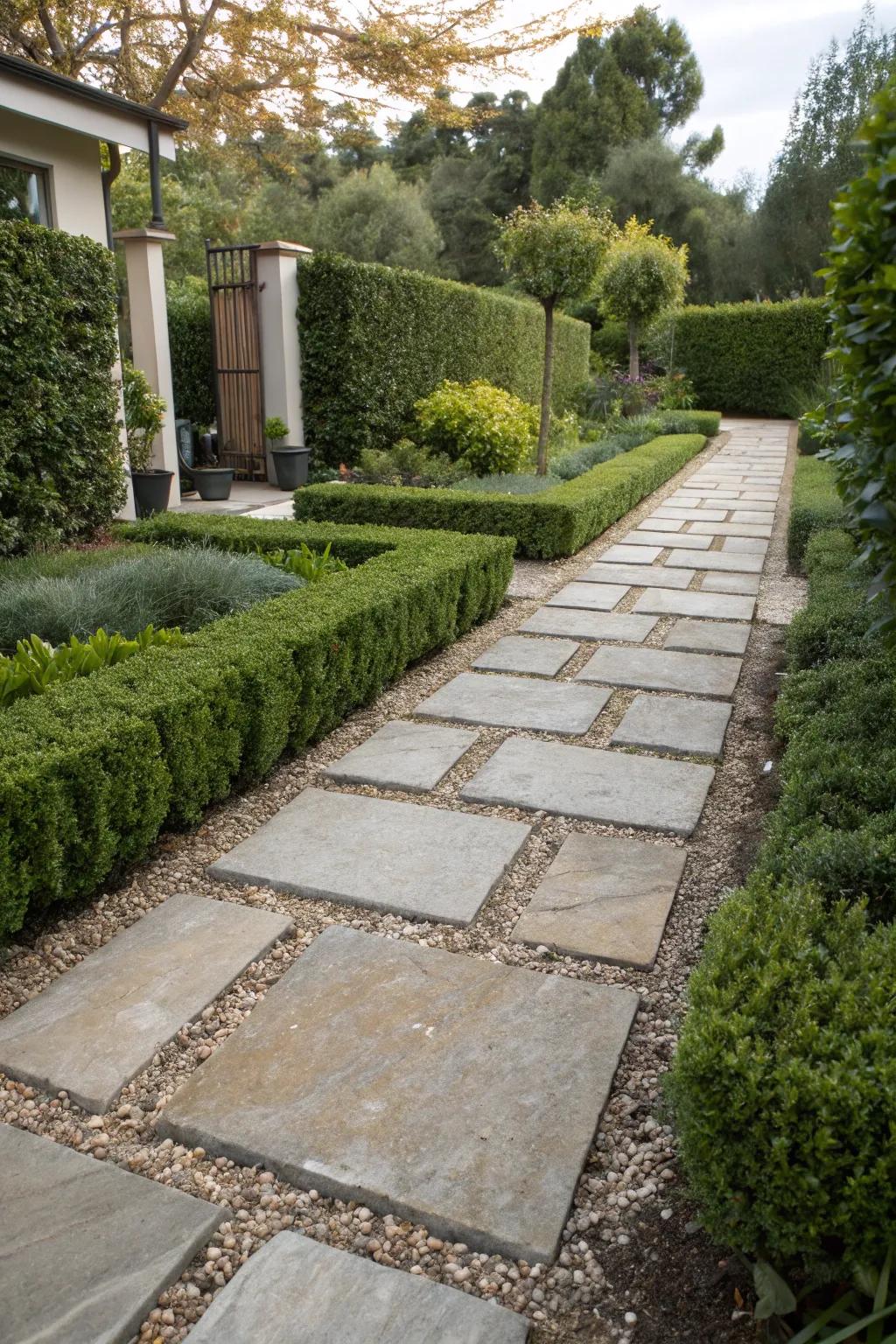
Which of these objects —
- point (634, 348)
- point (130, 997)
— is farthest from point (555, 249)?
point (634, 348)

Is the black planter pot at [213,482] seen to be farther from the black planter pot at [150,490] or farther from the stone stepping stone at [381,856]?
the stone stepping stone at [381,856]

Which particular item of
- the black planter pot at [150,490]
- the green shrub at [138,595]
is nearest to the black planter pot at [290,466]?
the black planter pot at [150,490]

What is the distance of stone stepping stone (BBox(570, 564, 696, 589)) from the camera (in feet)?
21.7

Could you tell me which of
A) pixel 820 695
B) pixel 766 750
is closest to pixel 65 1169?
pixel 820 695

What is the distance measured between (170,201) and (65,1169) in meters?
21.0

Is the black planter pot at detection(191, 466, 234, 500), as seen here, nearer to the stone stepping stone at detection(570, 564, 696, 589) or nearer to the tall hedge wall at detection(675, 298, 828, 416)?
the stone stepping stone at detection(570, 564, 696, 589)

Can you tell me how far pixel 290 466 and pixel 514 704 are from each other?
721 cm

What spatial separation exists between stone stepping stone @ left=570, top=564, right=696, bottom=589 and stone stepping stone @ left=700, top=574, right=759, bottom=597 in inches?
5.1

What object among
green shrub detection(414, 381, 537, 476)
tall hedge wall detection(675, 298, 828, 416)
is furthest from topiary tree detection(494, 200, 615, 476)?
tall hedge wall detection(675, 298, 828, 416)

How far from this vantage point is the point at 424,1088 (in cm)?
192

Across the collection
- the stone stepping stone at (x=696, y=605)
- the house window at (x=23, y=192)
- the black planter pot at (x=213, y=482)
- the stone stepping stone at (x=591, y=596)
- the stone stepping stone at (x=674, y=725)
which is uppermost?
the house window at (x=23, y=192)

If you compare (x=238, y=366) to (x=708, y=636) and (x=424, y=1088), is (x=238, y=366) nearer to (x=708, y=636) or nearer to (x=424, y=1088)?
(x=708, y=636)

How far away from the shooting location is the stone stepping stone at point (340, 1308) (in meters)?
1.41

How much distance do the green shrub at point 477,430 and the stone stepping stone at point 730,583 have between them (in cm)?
422
